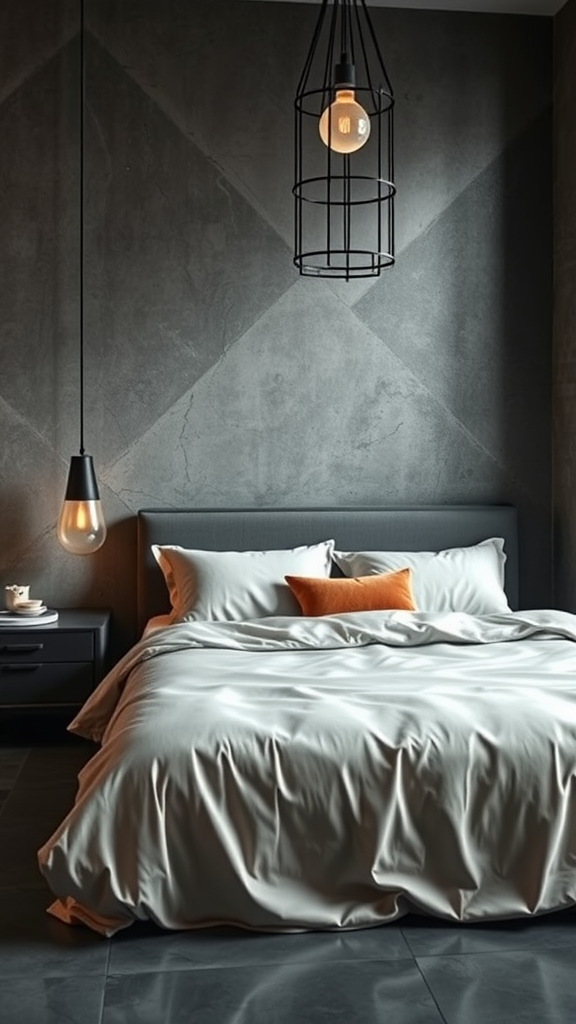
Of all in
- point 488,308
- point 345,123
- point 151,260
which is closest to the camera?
point 345,123

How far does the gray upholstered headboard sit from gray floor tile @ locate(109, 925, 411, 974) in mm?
2326

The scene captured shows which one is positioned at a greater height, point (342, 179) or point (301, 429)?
point (342, 179)

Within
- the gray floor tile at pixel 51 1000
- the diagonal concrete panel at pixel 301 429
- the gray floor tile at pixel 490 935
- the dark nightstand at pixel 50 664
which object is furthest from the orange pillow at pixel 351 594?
the gray floor tile at pixel 51 1000

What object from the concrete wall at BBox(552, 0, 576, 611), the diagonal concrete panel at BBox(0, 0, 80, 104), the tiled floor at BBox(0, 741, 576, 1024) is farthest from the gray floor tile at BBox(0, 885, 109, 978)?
the diagonal concrete panel at BBox(0, 0, 80, 104)

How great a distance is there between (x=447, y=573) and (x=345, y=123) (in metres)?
2.08

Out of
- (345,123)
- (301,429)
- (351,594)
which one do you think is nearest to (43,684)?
(351,594)

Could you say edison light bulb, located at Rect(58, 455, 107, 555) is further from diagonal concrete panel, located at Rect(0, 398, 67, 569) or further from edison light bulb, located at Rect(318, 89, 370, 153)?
edison light bulb, located at Rect(318, 89, 370, 153)

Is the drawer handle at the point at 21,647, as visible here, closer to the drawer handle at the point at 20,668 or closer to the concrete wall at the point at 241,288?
the drawer handle at the point at 20,668

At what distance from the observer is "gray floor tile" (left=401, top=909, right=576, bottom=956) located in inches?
117

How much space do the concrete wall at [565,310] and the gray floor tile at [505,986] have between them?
2694mm

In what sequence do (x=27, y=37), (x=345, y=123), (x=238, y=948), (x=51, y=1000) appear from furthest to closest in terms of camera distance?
(x=27, y=37)
(x=345, y=123)
(x=238, y=948)
(x=51, y=1000)

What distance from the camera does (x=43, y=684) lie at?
15.9ft

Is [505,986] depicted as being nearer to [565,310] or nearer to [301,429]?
[301,429]

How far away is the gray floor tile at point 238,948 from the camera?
2895mm
